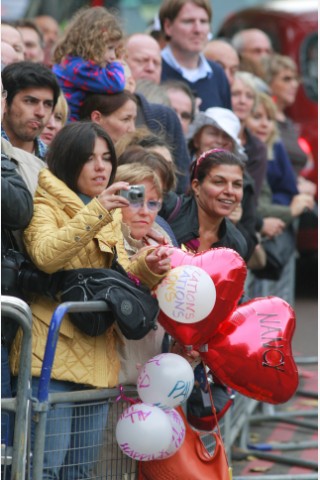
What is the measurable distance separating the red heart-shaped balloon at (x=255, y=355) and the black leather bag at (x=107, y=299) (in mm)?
430

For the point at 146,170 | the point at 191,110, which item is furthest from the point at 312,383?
the point at 146,170

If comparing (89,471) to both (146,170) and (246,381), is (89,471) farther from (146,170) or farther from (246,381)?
(146,170)

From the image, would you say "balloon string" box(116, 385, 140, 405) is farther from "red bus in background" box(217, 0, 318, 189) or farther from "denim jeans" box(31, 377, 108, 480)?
"red bus in background" box(217, 0, 318, 189)

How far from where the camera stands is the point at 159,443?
484cm

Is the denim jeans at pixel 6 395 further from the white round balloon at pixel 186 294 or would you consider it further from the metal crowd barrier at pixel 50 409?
the white round balloon at pixel 186 294

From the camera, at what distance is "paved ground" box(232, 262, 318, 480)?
7.47 m

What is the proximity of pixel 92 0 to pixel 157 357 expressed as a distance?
412 inches

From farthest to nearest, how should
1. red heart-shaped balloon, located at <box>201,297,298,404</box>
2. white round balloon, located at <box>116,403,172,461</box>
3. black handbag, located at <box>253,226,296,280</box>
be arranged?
black handbag, located at <box>253,226,296,280</box> < red heart-shaped balloon, located at <box>201,297,298,404</box> < white round balloon, located at <box>116,403,172,461</box>

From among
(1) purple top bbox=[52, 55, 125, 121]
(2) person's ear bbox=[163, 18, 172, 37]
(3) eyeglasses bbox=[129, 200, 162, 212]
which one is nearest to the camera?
(3) eyeglasses bbox=[129, 200, 162, 212]

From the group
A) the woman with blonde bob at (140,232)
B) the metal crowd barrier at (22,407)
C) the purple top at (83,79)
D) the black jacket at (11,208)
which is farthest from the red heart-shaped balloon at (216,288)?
the purple top at (83,79)

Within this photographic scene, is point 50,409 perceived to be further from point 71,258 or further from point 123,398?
point 71,258

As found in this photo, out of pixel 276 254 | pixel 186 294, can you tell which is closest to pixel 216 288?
pixel 186 294

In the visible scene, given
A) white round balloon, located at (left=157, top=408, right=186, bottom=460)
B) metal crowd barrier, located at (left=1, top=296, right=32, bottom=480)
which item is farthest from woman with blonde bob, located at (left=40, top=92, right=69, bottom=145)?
metal crowd barrier, located at (left=1, top=296, right=32, bottom=480)

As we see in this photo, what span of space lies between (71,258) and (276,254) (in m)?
3.75
